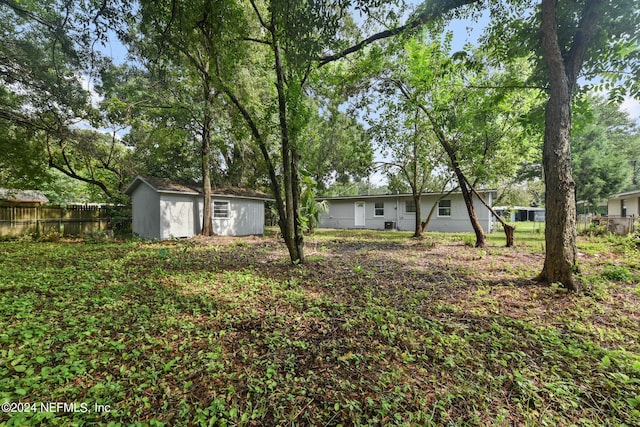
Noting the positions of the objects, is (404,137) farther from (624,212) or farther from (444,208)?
(624,212)

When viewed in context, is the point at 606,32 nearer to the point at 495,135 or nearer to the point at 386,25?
the point at 386,25

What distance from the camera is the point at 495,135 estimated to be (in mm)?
9141

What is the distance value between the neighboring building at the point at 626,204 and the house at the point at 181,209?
2205 centimetres

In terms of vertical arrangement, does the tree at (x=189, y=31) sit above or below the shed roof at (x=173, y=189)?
above

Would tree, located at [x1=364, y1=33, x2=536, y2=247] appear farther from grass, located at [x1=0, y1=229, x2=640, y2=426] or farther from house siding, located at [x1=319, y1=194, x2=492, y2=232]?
house siding, located at [x1=319, y1=194, x2=492, y2=232]

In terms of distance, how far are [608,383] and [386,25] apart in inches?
254

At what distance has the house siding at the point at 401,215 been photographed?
16562 millimetres

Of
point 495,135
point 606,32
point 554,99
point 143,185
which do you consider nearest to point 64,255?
point 143,185

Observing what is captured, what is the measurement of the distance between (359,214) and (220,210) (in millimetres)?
10976

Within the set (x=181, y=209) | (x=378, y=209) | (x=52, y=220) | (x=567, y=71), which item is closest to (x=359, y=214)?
(x=378, y=209)

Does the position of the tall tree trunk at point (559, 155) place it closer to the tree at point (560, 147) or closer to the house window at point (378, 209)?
the tree at point (560, 147)

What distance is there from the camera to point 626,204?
58.3 feet

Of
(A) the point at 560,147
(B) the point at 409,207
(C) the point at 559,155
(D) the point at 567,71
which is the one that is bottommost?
(B) the point at 409,207

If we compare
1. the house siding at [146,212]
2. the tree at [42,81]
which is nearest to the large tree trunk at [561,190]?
the tree at [42,81]
